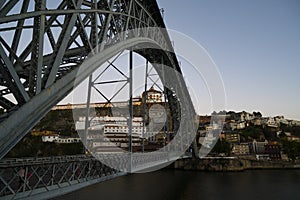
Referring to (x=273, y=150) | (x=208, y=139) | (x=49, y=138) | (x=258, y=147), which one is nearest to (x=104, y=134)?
(x=49, y=138)

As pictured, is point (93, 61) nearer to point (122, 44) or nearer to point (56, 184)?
point (122, 44)

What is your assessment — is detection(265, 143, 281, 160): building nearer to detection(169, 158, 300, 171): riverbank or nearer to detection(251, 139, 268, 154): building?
detection(251, 139, 268, 154): building

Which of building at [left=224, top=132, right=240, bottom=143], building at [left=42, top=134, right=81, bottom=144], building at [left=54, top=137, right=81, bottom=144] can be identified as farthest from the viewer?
building at [left=224, top=132, right=240, bottom=143]

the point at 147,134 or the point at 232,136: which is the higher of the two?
the point at 147,134

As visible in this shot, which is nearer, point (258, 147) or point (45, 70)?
point (45, 70)

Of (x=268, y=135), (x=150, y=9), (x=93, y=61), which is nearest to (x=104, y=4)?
(x=93, y=61)

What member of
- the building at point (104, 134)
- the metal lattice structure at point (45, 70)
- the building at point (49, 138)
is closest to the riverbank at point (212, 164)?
the building at point (104, 134)

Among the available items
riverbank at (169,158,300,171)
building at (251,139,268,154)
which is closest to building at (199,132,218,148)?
building at (251,139,268,154)

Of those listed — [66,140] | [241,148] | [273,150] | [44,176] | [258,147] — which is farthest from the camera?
[241,148]

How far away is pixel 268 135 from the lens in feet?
326

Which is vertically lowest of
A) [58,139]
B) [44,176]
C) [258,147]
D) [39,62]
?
[258,147]

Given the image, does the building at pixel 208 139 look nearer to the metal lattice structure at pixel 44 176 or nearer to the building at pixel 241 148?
the building at pixel 241 148

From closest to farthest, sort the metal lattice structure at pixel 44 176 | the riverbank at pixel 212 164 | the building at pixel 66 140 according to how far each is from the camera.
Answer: the metal lattice structure at pixel 44 176 < the building at pixel 66 140 < the riverbank at pixel 212 164

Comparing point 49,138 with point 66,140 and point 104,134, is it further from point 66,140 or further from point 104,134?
point 104,134
